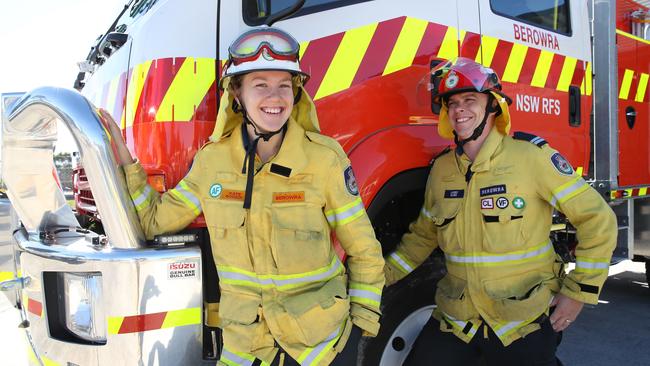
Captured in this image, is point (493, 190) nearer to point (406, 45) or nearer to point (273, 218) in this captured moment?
point (406, 45)

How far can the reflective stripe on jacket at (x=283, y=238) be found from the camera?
1.73m

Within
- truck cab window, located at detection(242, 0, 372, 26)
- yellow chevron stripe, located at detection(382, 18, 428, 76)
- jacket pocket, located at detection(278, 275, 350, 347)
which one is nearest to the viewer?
jacket pocket, located at detection(278, 275, 350, 347)

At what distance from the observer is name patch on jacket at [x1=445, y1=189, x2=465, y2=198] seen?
219cm

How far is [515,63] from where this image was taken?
9.23 ft

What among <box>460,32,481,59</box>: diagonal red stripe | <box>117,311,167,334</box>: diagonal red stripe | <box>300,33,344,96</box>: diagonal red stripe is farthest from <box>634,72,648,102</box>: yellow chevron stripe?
<box>117,311,167,334</box>: diagonal red stripe

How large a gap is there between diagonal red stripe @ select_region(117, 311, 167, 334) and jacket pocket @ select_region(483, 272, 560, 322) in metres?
1.28

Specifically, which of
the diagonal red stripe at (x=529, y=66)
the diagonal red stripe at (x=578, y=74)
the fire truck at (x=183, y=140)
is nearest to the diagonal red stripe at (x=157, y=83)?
the fire truck at (x=183, y=140)

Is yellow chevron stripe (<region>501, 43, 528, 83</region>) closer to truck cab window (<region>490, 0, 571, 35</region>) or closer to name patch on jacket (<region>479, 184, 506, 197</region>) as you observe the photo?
truck cab window (<region>490, 0, 571, 35</region>)

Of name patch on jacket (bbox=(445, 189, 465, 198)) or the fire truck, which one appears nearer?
the fire truck

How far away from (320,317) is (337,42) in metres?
1.11

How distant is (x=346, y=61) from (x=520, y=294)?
1.18 metres

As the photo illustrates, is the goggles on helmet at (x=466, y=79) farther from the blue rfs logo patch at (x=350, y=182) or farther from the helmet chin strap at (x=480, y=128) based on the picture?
the blue rfs logo patch at (x=350, y=182)

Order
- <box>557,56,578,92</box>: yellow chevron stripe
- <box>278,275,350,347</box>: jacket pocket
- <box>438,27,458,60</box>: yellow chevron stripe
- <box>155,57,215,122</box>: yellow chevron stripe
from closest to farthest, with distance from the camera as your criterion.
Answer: <box>278,275,350,347</box>: jacket pocket → <box>155,57,215,122</box>: yellow chevron stripe → <box>438,27,458,60</box>: yellow chevron stripe → <box>557,56,578,92</box>: yellow chevron stripe

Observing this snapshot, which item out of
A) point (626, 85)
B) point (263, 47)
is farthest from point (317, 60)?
point (626, 85)
